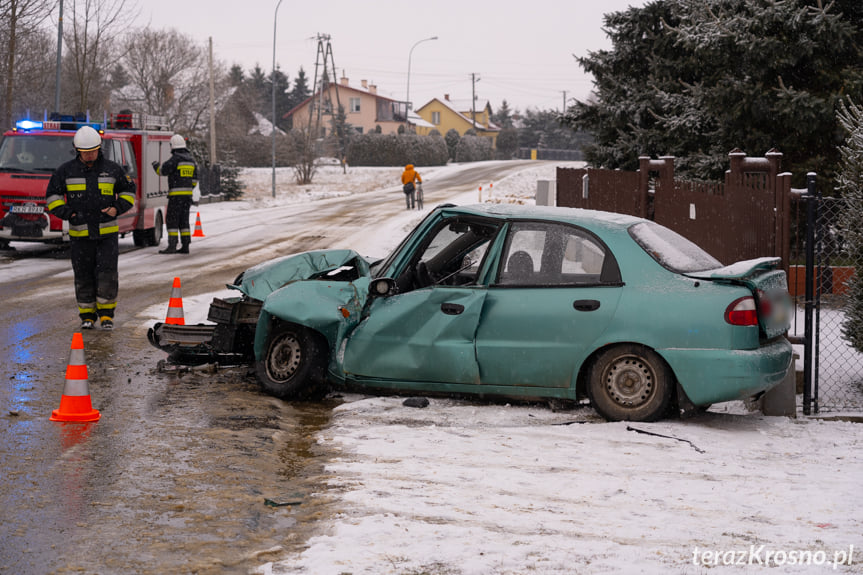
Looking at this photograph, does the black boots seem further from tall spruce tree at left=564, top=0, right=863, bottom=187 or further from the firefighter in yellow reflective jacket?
tall spruce tree at left=564, top=0, right=863, bottom=187

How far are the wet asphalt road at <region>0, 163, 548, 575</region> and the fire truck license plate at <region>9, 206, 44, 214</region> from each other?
718 cm

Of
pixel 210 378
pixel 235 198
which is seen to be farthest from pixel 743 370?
pixel 235 198

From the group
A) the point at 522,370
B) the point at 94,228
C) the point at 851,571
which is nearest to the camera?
the point at 851,571

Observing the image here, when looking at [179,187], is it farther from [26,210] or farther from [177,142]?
[26,210]

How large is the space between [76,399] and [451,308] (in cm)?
263

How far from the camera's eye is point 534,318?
6.91m

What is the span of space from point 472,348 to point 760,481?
2.21 metres

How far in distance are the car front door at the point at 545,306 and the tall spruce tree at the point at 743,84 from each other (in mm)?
8942

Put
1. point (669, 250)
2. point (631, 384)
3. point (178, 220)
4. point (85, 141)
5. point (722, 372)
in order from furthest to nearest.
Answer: point (178, 220)
point (85, 141)
point (669, 250)
point (631, 384)
point (722, 372)

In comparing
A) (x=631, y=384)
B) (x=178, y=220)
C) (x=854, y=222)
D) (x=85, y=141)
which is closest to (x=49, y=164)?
(x=178, y=220)

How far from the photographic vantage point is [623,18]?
71.8 ft

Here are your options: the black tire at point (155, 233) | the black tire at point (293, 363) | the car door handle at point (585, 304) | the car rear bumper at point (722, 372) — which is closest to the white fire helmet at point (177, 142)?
the black tire at point (155, 233)

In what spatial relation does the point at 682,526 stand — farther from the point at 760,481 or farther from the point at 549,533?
the point at 760,481

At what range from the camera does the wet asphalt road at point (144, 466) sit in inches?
175
